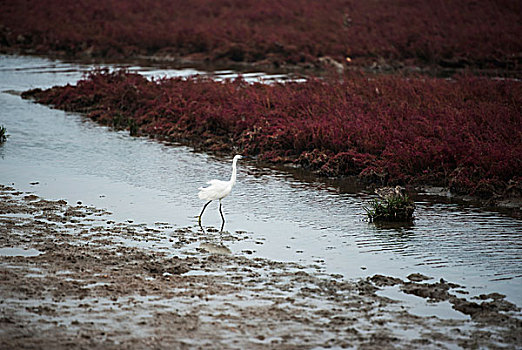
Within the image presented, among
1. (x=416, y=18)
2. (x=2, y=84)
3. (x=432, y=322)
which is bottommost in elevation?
(x=432, y=322)

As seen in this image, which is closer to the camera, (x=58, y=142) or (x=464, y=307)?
(x=464, y=307)

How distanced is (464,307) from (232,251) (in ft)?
10.8

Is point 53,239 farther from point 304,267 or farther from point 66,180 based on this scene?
point 66,180

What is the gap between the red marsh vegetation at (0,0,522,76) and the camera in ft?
124

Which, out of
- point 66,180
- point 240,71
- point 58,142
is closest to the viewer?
point 66,180

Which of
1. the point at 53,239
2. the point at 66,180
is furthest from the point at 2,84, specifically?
the point at 53,239

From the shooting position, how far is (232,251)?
30.7ft

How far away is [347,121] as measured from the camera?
56.3 feet

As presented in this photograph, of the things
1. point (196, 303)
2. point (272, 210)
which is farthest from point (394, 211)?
point (196, 303)

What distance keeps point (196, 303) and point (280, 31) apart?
38.9 m

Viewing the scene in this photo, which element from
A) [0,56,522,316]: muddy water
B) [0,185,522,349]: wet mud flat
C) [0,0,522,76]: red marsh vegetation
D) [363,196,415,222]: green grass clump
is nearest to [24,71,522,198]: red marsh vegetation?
[0,56,522,316]: muddy water

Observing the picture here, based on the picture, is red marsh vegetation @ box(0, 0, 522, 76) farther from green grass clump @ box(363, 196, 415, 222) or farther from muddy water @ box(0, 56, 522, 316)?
green grass clump @ box(363, 196, 415, 222)

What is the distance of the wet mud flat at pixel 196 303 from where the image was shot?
639 centimetres

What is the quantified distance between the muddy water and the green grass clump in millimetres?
277
